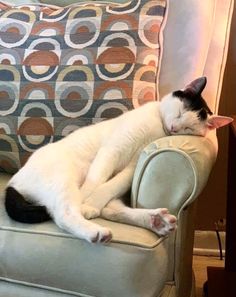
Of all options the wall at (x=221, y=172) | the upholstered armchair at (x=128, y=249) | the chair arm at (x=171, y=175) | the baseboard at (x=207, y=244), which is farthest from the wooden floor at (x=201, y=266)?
the chair arm at (x=171, y=175)

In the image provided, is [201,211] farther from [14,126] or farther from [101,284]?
[101,284]

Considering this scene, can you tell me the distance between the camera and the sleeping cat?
1.10 m

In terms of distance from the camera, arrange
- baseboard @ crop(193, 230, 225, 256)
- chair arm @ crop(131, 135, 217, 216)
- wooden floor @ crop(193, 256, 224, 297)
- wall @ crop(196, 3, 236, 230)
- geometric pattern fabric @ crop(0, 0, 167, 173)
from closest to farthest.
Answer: chair arm @ crop(131, 135, 217, 216) < geometric pattern fabric @ crop(0, 0, 167, 173) < wooden floor @ crop(193, 256, 224, 297) < wall @ crop(196, 3, 236, 230) < baseboard @ crop(193, 230, 225, 256)

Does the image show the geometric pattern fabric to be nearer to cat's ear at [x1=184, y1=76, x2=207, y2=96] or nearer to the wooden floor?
cat's ear at [x1=184, y1=76, x2=207, y2=96]

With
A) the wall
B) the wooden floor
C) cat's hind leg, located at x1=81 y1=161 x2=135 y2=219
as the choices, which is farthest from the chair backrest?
the wooden floor

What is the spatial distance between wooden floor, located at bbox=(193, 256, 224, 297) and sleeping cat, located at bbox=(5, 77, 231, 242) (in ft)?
2.42

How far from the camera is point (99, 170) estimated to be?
1247mm

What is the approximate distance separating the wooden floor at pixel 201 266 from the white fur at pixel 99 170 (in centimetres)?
75

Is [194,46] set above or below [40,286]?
above

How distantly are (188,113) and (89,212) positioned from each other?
413mm

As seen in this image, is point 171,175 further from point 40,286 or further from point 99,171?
point 40,286

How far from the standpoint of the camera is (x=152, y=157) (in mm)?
1138

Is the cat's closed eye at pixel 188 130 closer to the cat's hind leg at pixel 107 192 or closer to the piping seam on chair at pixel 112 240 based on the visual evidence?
the cat's hind leg at pixel 107 192

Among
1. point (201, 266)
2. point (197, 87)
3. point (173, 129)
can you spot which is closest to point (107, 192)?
point (173, 129)
